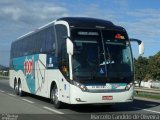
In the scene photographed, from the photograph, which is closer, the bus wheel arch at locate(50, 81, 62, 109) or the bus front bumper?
the bus front bumper

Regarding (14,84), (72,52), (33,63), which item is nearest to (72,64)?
(72,52)

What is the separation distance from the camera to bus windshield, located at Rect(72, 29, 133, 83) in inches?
608

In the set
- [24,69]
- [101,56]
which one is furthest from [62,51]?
[24,69]

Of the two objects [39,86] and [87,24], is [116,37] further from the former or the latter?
[39,86]

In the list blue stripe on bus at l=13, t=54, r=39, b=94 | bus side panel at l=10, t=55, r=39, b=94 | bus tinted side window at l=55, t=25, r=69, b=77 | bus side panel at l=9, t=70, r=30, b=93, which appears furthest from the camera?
bus side panel at l=9, t=70, r=30, b=93

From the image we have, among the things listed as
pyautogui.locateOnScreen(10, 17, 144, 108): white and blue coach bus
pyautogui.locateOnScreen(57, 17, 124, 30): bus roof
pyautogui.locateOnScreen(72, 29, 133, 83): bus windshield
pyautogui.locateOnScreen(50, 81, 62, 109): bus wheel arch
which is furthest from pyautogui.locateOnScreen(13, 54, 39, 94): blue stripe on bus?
pyautogui.locateOnScreen(72, 29, 133, 83): bus windshield

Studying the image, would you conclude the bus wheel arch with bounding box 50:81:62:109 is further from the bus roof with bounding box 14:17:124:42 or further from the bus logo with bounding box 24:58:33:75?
the bus logo with bounding box 24:58:33:75

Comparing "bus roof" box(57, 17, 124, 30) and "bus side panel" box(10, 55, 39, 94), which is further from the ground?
"bus roof" box(57, 17, 124, 30)

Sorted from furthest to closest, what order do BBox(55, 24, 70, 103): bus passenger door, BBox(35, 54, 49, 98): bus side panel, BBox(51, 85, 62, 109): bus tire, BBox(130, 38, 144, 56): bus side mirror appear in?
BBox(35, 54, 49, 98): bus side panel, BBox(51, 85, 62, 109): bus tire, BBox(130, 38, 144, 56): bus side mirror, BBox(55, 24, 70, 103): bus passenger door

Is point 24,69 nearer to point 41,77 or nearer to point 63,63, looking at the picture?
point 41,77

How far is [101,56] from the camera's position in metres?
15.7

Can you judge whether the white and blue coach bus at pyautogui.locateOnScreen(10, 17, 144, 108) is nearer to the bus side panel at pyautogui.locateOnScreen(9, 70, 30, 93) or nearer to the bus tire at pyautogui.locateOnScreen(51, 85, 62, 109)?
the bus tire at pyautogui.locateOnScreen(51, 85, 62, 109)

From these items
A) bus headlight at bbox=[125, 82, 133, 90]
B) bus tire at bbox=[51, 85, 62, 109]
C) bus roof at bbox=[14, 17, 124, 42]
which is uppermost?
bus roof at bbox=[14, 17, 124, 42]

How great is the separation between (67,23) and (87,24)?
0.76m
